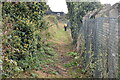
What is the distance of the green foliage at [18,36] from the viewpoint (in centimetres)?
472

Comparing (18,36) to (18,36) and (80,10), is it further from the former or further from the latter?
(80,10)

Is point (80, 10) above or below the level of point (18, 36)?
above

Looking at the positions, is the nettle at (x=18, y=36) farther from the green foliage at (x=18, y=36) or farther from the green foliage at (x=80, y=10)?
the green foliage at (x=80, y=10)

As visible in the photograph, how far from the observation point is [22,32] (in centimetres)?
587

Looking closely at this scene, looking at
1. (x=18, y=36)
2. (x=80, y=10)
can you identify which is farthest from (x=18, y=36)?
(x=80, y=10)

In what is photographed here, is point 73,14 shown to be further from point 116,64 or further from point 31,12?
point 116,64

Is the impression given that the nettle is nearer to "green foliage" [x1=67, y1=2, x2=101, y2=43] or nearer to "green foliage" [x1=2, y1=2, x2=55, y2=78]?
"green foliage" [x1=2, y1=2, x2=55, y2=78]

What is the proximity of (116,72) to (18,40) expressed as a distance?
10.3 feet

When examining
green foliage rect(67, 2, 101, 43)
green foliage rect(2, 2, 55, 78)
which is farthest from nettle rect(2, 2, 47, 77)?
green foliage rect(67, 2, 101, 43)

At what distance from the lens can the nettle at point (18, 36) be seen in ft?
15.5

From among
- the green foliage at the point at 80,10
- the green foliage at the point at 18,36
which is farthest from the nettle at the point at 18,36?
the green foliage at the point at 80,10

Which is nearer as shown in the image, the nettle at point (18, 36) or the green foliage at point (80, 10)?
the nettle at point (18, 36)

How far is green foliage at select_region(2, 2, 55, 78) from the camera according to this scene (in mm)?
4723

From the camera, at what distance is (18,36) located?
5688 mm
